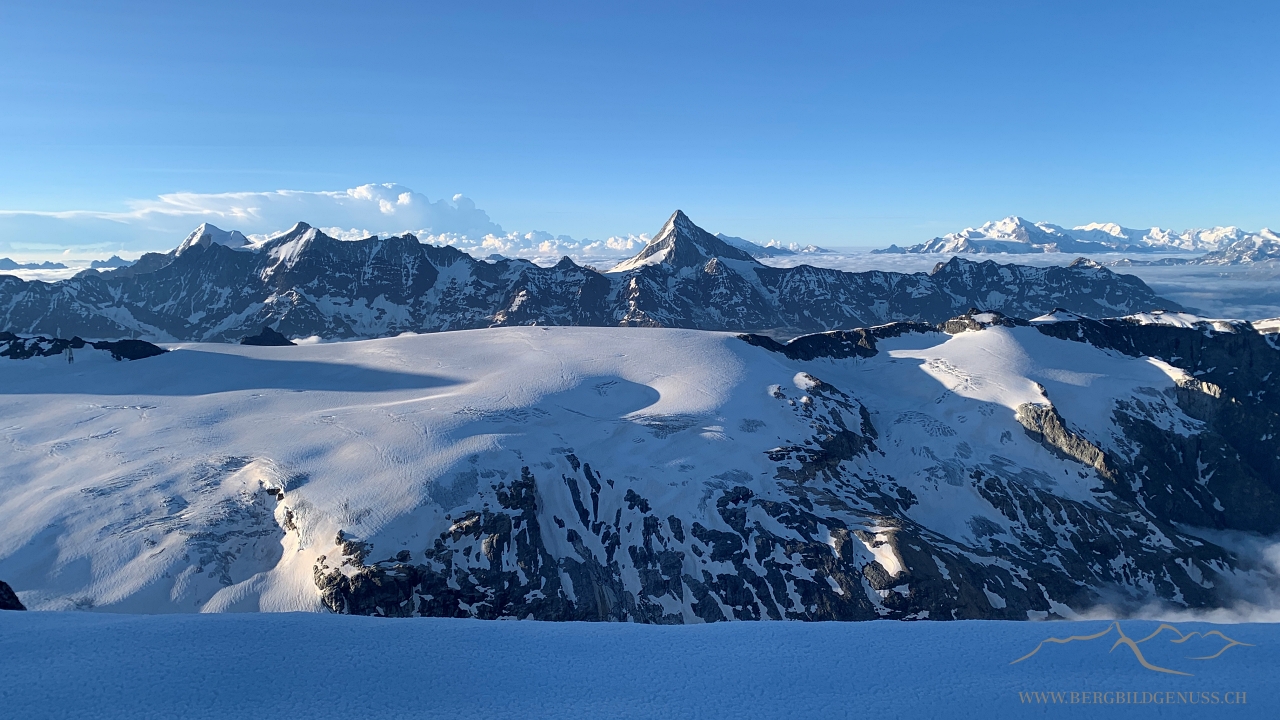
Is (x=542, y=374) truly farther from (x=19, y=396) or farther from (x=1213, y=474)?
(x=1213, y=474)

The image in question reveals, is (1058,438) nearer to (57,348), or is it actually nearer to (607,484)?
(607,484)

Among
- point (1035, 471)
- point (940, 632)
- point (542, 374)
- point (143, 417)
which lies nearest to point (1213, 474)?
point (1035, 471)

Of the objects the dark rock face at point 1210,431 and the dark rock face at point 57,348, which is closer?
the dark rock face at point 1210,431

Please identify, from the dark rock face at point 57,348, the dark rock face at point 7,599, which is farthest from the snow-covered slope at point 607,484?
the dark rock face at point 7,599

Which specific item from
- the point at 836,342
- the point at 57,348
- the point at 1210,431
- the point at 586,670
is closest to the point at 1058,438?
the point at 1210,431

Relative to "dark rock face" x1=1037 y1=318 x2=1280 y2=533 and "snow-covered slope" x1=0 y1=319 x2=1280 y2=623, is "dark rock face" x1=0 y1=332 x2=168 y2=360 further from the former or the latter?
"dark rock face" x1=1037 y1=318 x2=1280 y2=533

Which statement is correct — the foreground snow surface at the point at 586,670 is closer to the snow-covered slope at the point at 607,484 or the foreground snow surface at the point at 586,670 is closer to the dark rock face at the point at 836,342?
the snow-covered slope at the point at 607,484

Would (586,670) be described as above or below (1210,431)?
above
